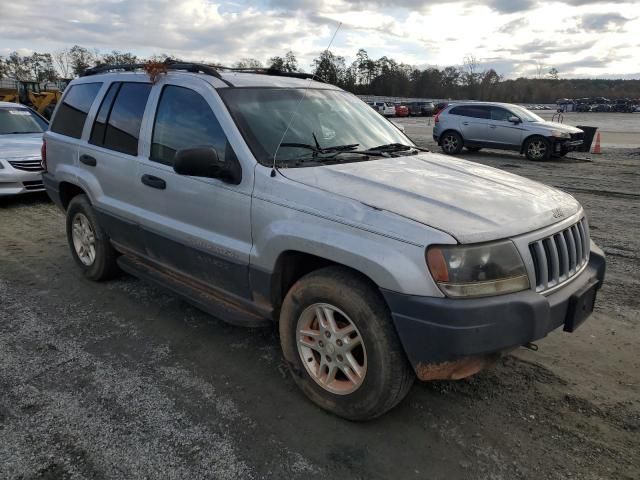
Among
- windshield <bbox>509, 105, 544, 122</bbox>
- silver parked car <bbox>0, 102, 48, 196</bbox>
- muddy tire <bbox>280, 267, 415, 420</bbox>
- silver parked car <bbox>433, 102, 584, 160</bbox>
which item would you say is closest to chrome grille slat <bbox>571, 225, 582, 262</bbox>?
muddy tire <bbox>280, 267, 415, 420</bbox>

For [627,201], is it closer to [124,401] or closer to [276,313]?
[276,313]

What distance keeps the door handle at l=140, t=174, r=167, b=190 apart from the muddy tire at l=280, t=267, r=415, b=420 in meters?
1.39

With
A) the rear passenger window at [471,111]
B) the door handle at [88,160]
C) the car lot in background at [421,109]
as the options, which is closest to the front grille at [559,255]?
the door handle at [88,160]

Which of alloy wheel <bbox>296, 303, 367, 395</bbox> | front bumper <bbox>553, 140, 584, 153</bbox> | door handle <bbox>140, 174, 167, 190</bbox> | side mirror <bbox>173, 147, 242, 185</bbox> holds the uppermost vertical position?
side mirror <bbox>173, 147, 242, 185</bbox>

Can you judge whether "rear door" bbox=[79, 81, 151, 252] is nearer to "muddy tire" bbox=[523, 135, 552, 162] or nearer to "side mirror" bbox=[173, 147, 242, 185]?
"side mirror" bbox=[173, 147, 242, 185]

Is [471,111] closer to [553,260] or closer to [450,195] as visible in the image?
[450,195]

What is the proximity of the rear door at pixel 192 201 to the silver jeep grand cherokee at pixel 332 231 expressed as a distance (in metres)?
0.01

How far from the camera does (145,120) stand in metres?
3.94

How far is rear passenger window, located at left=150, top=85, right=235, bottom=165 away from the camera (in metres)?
3.36

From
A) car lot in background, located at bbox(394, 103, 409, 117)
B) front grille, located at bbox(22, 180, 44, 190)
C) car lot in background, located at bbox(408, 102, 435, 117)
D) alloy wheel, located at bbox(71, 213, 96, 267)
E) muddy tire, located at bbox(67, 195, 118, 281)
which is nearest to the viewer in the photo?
muddy tire, located at bbox(67, 195, 118, 281)

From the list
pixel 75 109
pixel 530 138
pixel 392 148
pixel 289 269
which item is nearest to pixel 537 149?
pixel 530 138

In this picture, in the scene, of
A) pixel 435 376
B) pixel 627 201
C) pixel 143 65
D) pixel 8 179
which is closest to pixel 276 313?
pixel 435 376

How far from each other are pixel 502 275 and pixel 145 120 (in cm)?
290

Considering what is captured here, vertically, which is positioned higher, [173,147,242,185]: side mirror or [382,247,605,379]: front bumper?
[173,147,242,185]: side mirror
